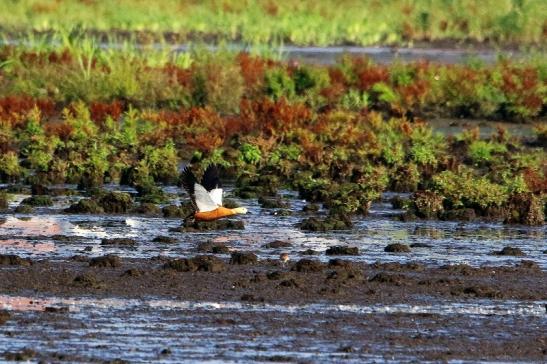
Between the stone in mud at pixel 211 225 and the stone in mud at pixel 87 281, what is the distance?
311cm

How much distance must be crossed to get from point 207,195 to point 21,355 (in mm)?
4957

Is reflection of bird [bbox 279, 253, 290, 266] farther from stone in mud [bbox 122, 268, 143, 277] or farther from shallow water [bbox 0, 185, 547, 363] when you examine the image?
stone in mud [bbox 122, 268, 143, 277]

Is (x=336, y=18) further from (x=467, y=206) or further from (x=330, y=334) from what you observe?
(x=330, y=334)

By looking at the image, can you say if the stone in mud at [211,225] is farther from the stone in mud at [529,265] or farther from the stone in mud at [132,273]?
the stone in mud at [529,265]

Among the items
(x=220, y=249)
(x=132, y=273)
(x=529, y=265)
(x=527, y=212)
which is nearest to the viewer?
(x=132, y=273)

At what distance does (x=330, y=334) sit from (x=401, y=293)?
167cm

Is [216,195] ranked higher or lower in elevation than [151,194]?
higher

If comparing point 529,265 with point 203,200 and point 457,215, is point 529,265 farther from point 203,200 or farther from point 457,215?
point 457,215

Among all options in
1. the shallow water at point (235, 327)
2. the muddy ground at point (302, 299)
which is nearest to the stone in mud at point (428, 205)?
the muddy ground at point (302, 299)

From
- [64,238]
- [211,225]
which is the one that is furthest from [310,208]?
[64,238]

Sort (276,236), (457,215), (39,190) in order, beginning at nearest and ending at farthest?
(276,236)
(457,215)
(39,190)

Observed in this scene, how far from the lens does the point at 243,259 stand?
12664 mm

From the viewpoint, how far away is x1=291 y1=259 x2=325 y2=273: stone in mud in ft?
40.3

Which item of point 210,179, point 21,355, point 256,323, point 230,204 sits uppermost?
point 210,179
